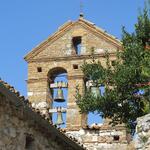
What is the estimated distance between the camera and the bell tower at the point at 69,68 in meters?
16.6

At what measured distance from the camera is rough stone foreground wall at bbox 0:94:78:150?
395 inches

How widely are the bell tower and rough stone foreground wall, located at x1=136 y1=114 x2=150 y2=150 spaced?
24.3 ft

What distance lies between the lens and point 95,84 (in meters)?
15.8

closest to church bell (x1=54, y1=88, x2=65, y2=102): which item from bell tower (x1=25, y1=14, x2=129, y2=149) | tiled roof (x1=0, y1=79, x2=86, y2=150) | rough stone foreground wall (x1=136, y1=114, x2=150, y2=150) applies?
bell tower (x1=25, y1=14, x2=129, y2=149)

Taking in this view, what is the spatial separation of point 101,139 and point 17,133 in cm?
653

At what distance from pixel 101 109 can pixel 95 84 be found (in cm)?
84

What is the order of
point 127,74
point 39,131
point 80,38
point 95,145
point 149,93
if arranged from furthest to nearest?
point 80,38 < point 95,145 < point 127,74 < point 149,93 < point 39,131

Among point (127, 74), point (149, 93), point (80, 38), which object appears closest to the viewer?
point (149, 93)

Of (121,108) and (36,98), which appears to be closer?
(121,108)

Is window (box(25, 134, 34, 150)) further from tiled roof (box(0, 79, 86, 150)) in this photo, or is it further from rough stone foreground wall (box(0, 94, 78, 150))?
tiled roof (box(0, 79, 86, 150))

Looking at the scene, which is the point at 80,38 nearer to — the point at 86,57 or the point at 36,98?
the point at 86,57

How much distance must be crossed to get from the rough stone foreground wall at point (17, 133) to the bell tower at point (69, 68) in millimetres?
5011

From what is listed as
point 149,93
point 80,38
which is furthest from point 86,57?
point 149,93

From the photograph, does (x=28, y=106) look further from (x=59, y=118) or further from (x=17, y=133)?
(x=59, y=118)
